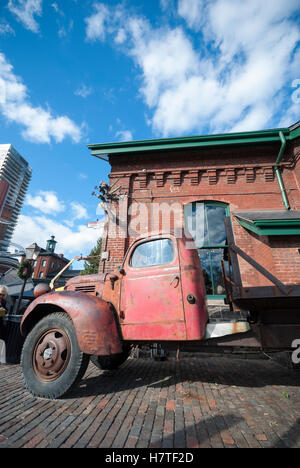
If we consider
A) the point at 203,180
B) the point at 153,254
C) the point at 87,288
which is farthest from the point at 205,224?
the point at 87,288

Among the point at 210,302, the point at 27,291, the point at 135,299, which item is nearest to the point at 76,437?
the point at 135,299

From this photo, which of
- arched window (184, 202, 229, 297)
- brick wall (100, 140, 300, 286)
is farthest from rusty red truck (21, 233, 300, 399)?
arched window (184, 202, 229, 297)

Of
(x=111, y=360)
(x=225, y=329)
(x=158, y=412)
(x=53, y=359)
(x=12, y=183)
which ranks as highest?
(x=12, y=183)

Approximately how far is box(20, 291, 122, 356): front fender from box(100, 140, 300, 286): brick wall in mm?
3432

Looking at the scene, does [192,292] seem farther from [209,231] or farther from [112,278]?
[209,231]

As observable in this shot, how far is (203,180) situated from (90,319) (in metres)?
6.15

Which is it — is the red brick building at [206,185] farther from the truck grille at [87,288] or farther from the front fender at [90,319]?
the front fender at [90,319]

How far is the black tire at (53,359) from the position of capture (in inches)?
99.3

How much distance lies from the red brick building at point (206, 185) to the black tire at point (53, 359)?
11.2 feet

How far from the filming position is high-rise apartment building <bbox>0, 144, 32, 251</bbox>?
42.2 m

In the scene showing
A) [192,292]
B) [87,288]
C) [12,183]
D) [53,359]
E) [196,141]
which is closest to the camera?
[192,292]

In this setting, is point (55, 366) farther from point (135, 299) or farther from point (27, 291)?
point (27, 291)

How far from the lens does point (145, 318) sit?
2607 mm

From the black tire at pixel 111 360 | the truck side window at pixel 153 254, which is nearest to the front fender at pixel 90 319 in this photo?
the truck side window at pixel 153 254
